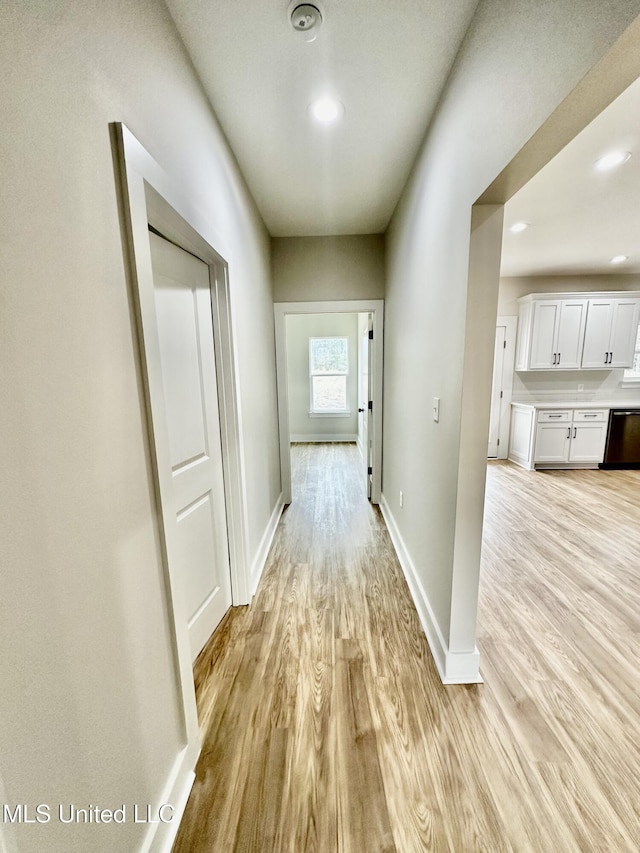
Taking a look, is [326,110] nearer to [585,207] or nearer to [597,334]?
[585,207]

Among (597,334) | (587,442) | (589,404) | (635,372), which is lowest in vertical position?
(587,442)

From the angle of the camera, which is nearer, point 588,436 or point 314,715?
point 314,715

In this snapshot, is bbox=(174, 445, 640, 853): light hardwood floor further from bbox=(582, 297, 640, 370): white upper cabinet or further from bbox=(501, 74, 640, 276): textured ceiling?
bbox=(582, 297, 640, 370): white upper cabinet

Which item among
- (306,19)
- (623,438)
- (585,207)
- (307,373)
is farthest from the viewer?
(307,373)

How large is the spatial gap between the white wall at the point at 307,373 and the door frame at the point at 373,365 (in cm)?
285

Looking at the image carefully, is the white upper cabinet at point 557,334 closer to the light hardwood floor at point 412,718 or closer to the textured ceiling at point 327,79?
the light hardwood floor at point 412,718

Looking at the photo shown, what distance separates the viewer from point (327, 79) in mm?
1434

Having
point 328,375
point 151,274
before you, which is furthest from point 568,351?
point 151,274

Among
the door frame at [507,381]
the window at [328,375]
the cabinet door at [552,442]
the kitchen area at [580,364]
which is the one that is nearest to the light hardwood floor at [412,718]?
the cabinet door at [552,442]

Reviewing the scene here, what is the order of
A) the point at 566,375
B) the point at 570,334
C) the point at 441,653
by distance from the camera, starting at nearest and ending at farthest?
1. the point at 441,653
2. the point at 570,334
3. the point at 566,375

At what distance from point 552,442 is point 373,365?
128 inches

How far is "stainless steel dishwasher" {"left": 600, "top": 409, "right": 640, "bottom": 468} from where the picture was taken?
4637 millimetres

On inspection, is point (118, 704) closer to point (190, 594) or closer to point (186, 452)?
point (190, 594)

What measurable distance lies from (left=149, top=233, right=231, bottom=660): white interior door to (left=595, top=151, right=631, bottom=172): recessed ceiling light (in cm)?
268
